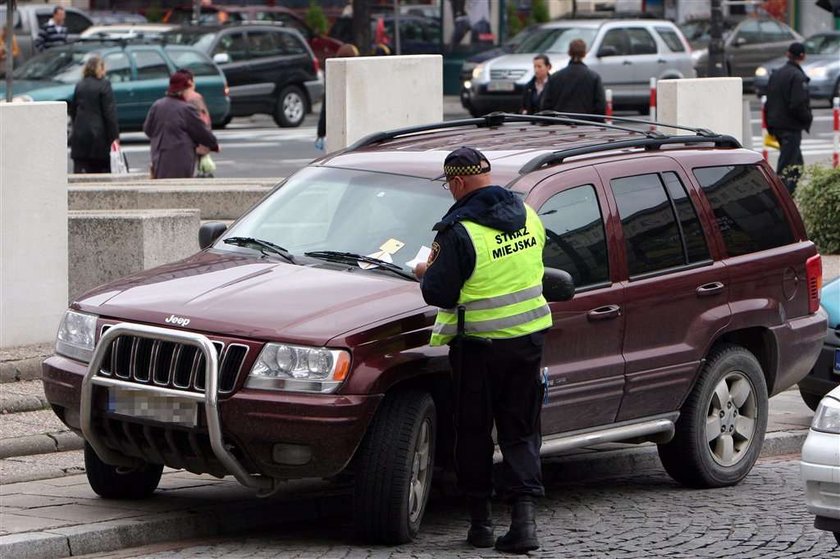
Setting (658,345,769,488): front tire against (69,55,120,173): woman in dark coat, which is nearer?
(658,345,769,488): front tire

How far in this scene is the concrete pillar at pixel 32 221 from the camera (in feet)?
35.1

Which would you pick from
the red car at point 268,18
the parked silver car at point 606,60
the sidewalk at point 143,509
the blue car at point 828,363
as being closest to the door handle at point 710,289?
the sidewalk at point 143,509

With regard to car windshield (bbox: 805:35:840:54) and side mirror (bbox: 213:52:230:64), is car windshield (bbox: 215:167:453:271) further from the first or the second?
car windshield (bbox: 805:35:840:54)

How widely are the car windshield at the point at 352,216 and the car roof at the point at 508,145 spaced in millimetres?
112

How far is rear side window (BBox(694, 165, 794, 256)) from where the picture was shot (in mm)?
9023

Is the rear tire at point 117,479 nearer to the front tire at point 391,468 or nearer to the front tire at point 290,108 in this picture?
the front tire at point 391,468

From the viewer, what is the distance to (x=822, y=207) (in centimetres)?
1719

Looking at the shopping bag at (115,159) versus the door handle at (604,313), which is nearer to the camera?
the door handle at (604,313)

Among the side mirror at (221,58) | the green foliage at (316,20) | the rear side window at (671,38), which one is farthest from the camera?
the green foliage at (316,20)

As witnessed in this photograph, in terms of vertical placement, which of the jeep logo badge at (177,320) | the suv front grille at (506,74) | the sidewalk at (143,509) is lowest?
the sidewalk at (143,509)

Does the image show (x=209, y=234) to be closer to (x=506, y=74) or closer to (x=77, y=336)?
(x=77, y=336)

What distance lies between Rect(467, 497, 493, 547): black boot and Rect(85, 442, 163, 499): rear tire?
1.46m

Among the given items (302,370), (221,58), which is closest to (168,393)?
(302,370)

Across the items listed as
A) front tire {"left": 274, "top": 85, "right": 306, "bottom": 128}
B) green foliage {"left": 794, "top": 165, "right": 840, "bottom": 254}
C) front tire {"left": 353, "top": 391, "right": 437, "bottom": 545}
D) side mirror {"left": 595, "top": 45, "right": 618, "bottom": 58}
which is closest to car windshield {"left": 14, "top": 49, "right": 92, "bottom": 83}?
front tire {"left": 274, "top": 85, "right": 306, "bottom": 128}
